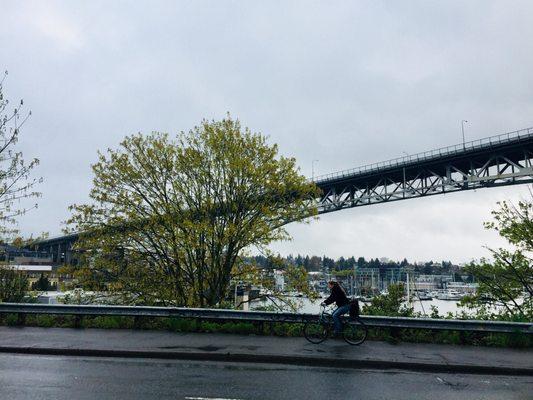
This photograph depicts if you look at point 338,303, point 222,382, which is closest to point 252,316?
point 338,303

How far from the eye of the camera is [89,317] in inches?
531

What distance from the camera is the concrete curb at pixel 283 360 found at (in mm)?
8530

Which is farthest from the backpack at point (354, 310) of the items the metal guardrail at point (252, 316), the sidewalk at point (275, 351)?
the sidewalk at point (275, 351)

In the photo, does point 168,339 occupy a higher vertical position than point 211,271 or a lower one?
lower

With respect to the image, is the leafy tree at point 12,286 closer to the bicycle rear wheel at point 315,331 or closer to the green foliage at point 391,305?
the bicycle rear wheel at point 315,331

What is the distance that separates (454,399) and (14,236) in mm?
15483

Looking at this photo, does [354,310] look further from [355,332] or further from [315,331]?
[315,331]

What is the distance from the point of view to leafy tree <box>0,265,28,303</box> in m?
15.3

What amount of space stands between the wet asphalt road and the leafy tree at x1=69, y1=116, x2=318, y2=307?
8806 millimetres

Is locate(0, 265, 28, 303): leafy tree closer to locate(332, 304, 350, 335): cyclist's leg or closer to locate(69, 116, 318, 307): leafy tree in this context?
locate(69, 116, 318, 307): leafy tree

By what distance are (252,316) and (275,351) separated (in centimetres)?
A: 235

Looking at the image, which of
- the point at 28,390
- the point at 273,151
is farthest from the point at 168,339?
the point at 273,151

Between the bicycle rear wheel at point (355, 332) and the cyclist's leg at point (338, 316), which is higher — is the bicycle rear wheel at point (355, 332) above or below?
below

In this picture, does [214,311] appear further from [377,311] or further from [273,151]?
[273,151]
